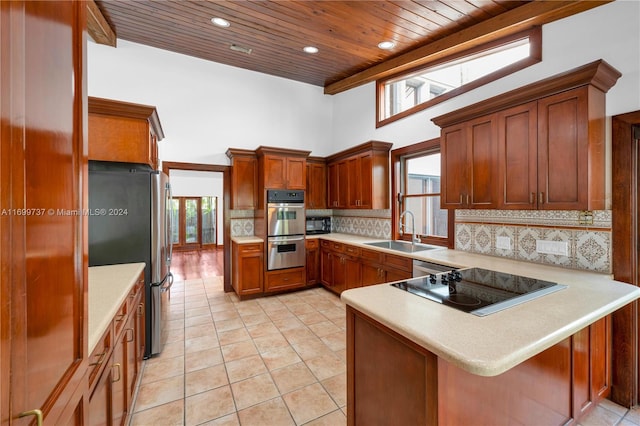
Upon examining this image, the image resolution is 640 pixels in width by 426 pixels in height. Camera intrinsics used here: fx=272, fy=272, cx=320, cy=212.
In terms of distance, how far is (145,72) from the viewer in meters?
3.98

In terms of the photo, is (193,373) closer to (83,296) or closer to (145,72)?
(83,296)

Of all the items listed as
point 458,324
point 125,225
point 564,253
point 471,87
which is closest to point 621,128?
point 564,253

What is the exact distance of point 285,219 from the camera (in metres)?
4.33

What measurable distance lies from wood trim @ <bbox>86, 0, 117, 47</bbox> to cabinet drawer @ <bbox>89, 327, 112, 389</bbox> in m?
3.51

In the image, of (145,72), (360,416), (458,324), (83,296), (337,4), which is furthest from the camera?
(145,72)

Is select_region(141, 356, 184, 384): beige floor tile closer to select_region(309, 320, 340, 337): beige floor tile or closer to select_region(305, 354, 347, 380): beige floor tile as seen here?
select_region(305, 354, 347, 380): beige floor tile

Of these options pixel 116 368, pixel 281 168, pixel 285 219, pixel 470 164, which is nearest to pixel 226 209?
pixel 285 219

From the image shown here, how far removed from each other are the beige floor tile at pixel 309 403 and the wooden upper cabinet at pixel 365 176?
2566mm

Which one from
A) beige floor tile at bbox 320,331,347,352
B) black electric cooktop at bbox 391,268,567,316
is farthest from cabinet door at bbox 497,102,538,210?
beige floor tile at bbox 320,331,347,352

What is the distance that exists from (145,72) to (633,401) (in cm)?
620

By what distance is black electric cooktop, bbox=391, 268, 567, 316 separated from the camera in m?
1.35

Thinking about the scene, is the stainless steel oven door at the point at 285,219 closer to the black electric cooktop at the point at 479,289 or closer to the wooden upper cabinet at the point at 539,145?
the wooden upper cabinet at the point at 539,145

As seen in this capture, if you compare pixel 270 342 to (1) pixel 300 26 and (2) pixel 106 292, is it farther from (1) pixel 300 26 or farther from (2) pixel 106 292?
(1) pixel 300 26

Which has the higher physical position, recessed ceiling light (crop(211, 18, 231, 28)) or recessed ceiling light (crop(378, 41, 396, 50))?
recessed ceiling light (crop(211, 18, 231, 28))
